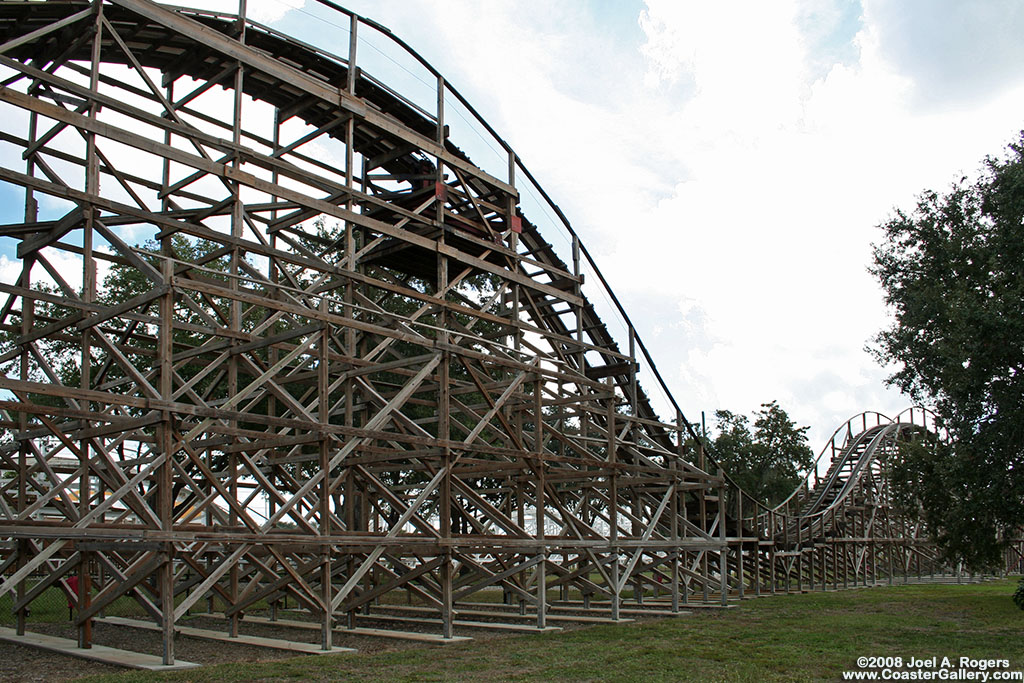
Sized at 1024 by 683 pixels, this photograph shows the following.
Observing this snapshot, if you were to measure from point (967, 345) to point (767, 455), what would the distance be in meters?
27.7

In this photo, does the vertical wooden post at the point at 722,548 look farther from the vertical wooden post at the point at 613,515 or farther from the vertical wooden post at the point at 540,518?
the vertical wooden post at the point at 540,518

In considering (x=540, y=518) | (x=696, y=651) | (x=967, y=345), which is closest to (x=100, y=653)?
(x=540, y=518)

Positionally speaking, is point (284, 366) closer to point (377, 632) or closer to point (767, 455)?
point (377, 632)

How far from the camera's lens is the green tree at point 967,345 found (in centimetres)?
2017

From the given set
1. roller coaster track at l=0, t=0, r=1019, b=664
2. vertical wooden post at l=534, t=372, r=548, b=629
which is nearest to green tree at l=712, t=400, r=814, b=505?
roller coaster track at l=0, t=0, r=1019, b=664

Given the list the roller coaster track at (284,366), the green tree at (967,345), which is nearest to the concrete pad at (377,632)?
the roller coaster track at (284,366)

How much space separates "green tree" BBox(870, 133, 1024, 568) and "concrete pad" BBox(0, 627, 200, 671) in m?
17.1

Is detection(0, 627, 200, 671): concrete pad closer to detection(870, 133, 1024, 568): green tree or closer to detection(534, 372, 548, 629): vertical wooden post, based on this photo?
detection(534, 372, 548, 629): vertical wooden post

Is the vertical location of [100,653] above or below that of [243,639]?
above

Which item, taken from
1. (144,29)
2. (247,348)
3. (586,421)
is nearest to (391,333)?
(247,348)

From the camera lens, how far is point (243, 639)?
1395 cm

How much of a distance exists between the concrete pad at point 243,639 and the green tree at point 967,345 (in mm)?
14997

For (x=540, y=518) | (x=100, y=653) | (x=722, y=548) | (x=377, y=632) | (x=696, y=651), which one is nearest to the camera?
(x=100, y=653)

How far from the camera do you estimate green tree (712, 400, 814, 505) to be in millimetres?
46062
